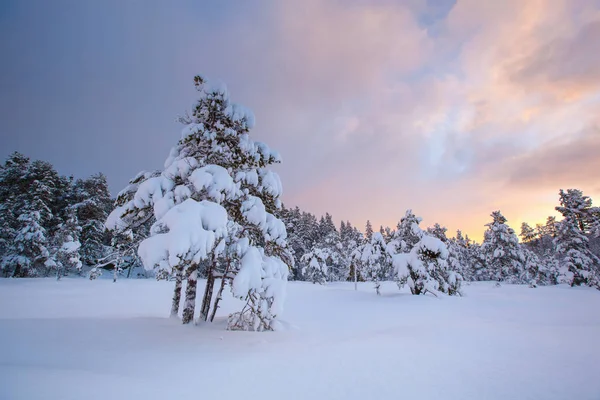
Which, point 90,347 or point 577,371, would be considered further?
point 90,347

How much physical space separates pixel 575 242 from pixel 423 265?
21928 mm

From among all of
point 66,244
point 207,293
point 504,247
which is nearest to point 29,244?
point 66,244

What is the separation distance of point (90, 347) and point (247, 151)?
292 inches

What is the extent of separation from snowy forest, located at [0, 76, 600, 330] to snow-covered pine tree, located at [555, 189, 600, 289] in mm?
114

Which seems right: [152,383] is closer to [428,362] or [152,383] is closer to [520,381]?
[428,362]

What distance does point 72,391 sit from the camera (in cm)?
349

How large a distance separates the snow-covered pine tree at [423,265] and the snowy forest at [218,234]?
8 centimetres

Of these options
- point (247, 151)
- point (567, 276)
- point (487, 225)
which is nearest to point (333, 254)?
point (487, 225)

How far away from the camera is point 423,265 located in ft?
69.5

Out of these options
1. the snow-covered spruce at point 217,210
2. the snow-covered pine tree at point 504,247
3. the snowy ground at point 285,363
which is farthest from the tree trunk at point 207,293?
the snow-covered pine tree at point 504,247

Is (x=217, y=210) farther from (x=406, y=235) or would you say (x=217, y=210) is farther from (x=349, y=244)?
(x=349, y=244)

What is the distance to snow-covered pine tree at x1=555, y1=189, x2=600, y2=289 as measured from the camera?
Answer: 93.6 feet

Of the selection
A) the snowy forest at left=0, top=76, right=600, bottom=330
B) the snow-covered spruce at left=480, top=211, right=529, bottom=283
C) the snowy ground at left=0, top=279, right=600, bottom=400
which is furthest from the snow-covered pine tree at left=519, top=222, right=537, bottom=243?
the snowy ground at left=0, top=279, right=600, bottom=400

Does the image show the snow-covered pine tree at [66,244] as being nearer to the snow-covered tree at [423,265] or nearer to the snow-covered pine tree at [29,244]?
the snow-covered pine tree at [29,244]
